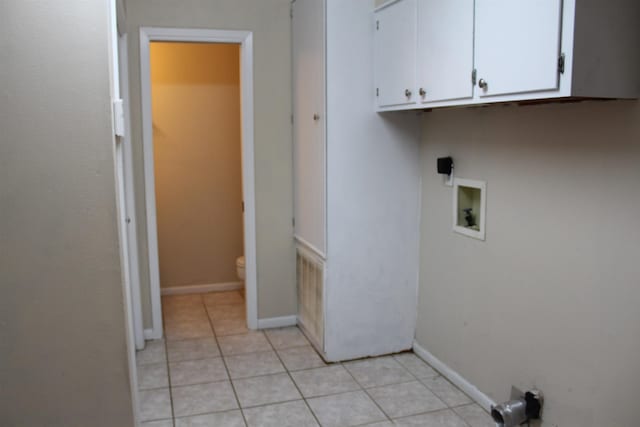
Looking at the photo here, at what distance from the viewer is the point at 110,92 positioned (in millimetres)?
1981

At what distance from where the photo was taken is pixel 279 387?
3.07m

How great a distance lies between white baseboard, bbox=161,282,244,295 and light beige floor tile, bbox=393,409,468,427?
262 cm

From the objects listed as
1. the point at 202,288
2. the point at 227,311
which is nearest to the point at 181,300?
the point at 202,288

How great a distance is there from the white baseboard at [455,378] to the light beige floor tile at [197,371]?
121 centimetres

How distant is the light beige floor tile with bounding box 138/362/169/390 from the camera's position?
10.2 ft

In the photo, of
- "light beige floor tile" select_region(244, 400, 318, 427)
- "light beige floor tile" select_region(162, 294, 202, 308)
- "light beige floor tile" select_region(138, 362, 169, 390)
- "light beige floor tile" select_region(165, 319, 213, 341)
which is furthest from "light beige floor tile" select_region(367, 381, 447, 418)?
"light beige floor tile" select_region(162, 294, 202, 308)

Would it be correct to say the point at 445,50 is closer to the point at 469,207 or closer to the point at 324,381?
the point at 469,207

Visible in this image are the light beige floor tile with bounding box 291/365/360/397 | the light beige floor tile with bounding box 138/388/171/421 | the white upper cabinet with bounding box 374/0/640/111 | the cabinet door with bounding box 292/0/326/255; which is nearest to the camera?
the white upper cabinet with bounding box 374/0/640/111

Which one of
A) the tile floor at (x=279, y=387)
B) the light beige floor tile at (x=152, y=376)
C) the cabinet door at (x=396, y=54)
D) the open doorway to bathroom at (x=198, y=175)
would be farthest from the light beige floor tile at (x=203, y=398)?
the cabinet door at (x=396, y=54)

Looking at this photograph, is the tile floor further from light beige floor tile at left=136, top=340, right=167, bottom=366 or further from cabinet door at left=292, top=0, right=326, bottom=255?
cabinet door at left=292, top=0, right=326, bottom=255

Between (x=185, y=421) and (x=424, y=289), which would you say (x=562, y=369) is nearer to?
(x=424, y=289)

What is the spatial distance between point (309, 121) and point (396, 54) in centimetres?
78

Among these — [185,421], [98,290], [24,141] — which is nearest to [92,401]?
[98,290]

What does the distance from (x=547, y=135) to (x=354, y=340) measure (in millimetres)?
1750
